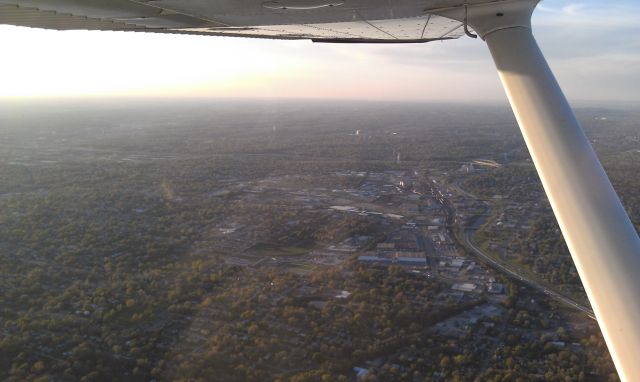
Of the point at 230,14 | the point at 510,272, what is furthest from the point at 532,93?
the point at 510,272

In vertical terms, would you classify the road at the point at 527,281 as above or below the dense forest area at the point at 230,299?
above

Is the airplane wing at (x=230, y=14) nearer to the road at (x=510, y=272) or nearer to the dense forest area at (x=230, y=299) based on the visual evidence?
the dense forest area at (x=230, y=299)

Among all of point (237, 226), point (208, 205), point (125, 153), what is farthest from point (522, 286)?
point (125, 153)

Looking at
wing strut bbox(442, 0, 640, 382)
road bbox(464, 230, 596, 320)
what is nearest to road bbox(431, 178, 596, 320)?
road bbox(464, 230, 596, 320)

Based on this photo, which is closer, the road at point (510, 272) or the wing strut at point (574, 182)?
the wing strut at point (574, 182)

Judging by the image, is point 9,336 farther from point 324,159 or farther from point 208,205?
point 324,159

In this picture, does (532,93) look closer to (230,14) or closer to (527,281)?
(230,14)

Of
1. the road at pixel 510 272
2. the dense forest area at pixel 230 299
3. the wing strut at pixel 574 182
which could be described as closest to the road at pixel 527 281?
the road at pixel 510 272
